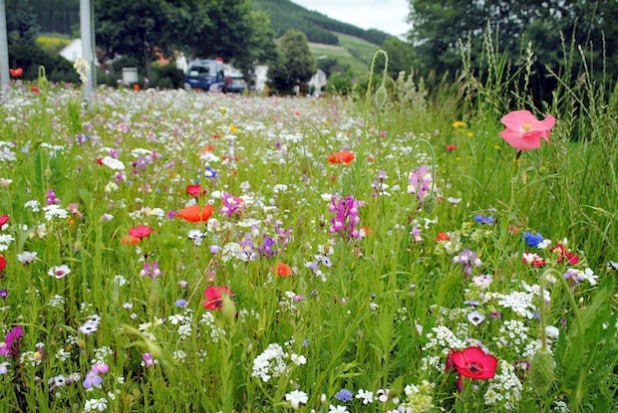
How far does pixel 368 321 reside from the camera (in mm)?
1501

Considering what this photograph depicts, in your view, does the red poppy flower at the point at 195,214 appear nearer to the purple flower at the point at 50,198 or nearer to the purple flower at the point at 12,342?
the purple flower at the point at 12,342

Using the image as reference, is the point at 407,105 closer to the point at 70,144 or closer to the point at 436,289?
the point at 70,144

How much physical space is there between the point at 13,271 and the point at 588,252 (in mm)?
2145

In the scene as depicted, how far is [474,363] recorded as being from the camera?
1.14m

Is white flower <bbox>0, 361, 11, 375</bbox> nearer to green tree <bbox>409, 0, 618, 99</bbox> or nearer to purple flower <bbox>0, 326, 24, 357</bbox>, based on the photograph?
purple flower <bbox>0, 326, 24, 357</bbox>

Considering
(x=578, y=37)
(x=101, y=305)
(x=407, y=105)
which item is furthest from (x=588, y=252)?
(x=578, y=37)

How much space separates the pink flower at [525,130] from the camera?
1556 millimetres

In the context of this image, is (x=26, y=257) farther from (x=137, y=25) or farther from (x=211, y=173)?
(x=137, y=25)

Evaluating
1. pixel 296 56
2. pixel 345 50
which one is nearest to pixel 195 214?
pixel 296 56

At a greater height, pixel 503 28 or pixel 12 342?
pixel 503 28

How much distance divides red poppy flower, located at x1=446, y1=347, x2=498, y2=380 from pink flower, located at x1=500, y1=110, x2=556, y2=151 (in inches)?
26.5

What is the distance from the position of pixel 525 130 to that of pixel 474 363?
0.81 m

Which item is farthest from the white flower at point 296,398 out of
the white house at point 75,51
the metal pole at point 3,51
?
the metal pole at point 3,51

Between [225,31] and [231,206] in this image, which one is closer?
[231,206]
